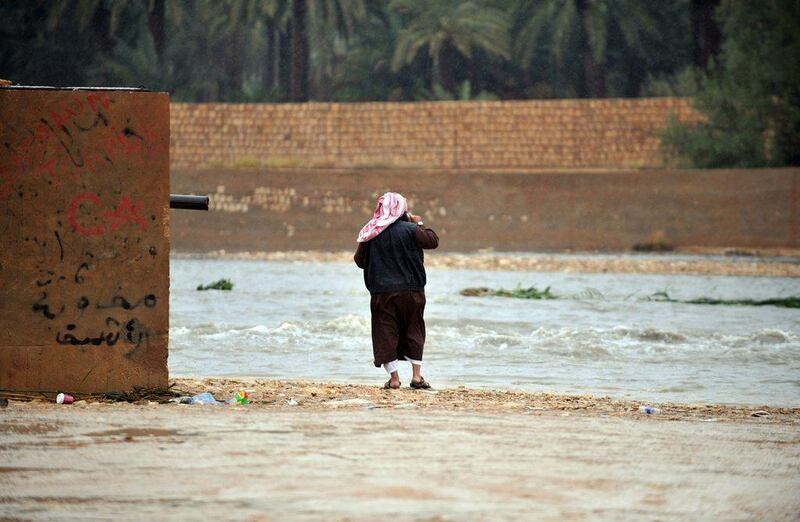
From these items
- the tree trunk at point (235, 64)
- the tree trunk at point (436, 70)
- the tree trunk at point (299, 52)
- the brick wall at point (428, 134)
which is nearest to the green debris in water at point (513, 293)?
A: the brick wall at point (428, 134)

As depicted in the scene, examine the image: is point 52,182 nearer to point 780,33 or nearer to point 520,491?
point 520,491

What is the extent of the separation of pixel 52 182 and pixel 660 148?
107 feet

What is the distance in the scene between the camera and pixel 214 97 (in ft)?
184

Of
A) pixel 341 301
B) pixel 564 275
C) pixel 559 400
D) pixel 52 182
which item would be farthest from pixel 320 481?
pixel 564 275

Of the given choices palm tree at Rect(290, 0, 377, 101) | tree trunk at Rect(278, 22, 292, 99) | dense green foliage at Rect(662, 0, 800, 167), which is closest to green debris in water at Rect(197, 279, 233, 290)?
dense green foliage at Rect(662, 0, 800, 167)

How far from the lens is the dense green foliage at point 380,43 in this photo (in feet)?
149

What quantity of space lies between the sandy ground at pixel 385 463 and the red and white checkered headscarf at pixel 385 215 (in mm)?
1723

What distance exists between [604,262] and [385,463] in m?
27.7

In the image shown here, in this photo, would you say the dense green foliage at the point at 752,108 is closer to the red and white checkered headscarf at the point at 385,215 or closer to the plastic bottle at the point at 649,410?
the red and white checkered headscarf at the point at 385,215

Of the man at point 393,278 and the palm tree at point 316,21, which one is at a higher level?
the palm tree at point 316,21

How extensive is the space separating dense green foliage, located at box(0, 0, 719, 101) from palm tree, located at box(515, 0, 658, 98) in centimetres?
5

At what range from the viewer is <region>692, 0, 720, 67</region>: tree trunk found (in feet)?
150

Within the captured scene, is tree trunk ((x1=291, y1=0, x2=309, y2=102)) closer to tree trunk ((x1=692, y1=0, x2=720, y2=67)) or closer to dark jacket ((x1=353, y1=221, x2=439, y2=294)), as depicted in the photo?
tree trunk ((x1=692, y1=0, x2=720, y2=67))

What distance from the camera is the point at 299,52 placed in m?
46.5
